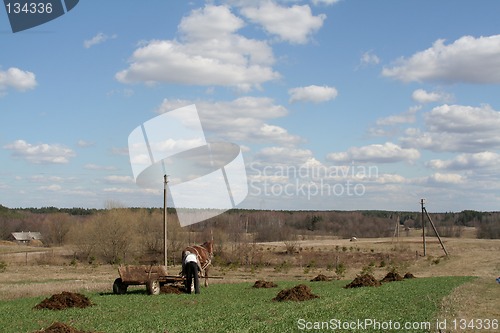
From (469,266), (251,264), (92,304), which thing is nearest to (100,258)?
(251,264)

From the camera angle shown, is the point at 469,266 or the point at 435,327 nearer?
the point at 435,327

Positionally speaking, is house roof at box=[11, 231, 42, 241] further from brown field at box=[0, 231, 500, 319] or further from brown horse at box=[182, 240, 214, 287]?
brown horse at box=[182, 240, 214, 287]

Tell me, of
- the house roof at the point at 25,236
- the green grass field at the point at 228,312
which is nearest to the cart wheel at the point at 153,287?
the green grass field at the point at 228,312

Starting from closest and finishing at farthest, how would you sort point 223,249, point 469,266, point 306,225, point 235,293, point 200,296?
1. point 200,296
2. point 235,293
3. point 469,266
4. point 223,249
5. point 306,225

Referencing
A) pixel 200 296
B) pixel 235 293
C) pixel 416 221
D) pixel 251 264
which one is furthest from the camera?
pixel 416 221

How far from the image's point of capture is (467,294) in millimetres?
25703

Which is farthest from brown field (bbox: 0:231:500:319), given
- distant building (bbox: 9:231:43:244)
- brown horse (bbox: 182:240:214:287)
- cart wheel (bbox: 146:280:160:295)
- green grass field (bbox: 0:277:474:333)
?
distant building (bbox: 9:231:43:244)

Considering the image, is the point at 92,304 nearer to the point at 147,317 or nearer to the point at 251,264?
the point at 147,317

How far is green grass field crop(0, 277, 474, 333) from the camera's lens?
1583 centimetres

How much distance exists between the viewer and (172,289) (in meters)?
26.9

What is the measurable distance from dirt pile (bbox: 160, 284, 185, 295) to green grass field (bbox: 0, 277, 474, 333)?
5.06ft

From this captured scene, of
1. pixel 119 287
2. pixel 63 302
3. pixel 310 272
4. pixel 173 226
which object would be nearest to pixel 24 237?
pixel 173 226

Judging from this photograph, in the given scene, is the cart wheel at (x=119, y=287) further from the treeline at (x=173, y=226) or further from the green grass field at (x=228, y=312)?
the treeline at (x=173, y=226)

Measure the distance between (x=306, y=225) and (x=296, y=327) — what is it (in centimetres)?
13460
